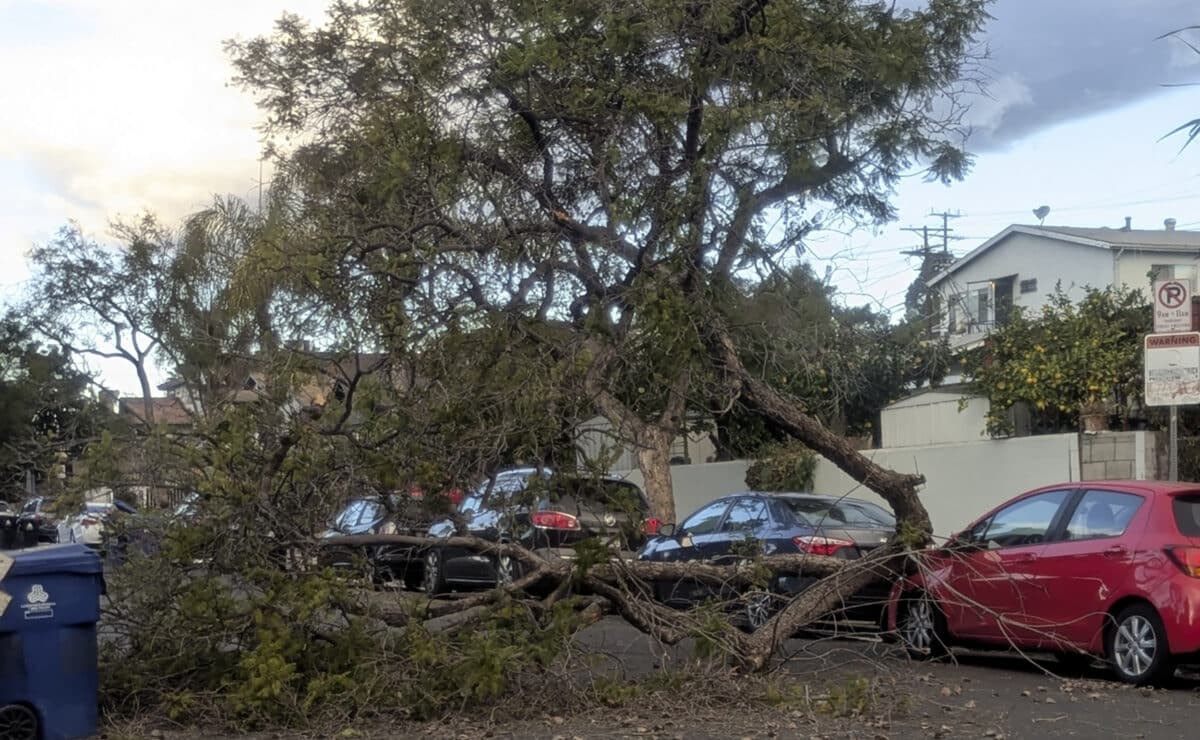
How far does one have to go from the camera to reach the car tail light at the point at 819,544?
482 inches

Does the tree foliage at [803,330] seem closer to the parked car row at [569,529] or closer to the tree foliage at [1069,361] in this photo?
the tree foliage at [1069,361]

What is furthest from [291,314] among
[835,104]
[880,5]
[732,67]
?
[880,5]

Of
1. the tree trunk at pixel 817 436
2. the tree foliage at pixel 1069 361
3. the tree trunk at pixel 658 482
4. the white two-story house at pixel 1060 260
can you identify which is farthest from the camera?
the white two-story house at pixel 1060 260

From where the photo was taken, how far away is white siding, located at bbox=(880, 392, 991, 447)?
62.5ft

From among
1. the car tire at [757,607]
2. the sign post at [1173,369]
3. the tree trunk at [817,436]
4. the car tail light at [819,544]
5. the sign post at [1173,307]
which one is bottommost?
the car tire at [757,607]

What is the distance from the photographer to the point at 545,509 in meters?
10.8

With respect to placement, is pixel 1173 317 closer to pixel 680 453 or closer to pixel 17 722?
pixel 17 722

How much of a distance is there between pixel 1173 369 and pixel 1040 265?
26.0 meters

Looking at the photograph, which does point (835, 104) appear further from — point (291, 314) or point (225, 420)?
point (225, 420)

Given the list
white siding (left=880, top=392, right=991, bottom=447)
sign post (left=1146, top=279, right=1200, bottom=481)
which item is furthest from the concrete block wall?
sign post (left=1146, top=279, right=1200, bottom=481)

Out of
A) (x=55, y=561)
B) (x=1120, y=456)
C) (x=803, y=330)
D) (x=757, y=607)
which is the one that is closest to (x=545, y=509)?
(x=757, y=607)

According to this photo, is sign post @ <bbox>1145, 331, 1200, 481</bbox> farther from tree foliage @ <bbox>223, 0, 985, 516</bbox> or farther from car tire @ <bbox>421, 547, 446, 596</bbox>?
car tire @ <bbox>421, 547, 446, 596</bbox>

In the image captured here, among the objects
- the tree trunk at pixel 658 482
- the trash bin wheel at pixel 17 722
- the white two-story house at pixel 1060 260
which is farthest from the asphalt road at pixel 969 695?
the white two-story house at pixel 1060 260

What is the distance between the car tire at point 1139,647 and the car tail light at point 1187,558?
1.27ft
